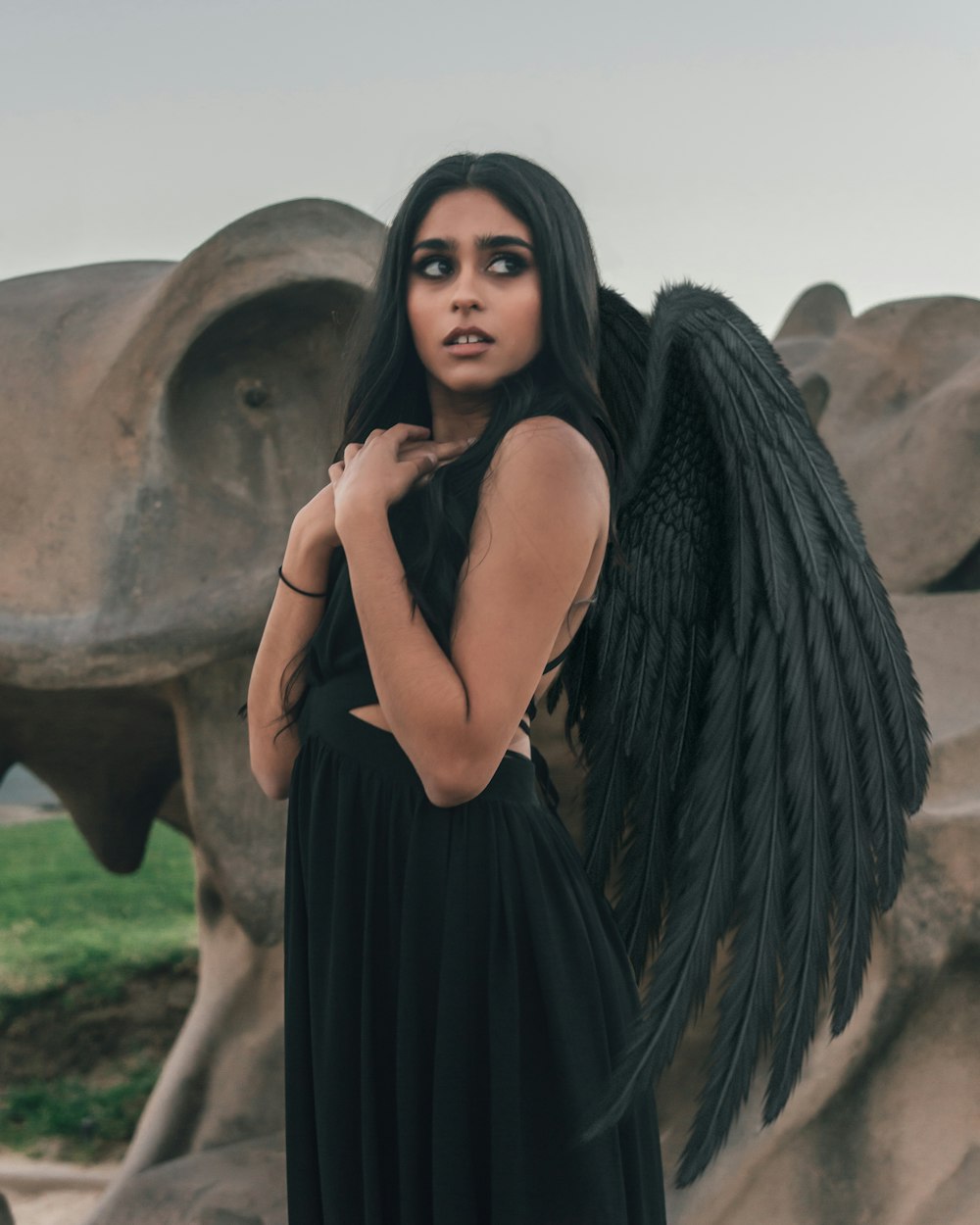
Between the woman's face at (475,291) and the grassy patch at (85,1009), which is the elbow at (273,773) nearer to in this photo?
the woman's face at (475,291)

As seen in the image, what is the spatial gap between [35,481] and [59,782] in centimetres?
63

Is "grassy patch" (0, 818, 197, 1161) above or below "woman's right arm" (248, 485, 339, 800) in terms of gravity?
below

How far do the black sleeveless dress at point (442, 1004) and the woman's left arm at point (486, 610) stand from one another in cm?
7

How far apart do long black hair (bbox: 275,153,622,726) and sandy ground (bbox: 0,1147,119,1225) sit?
192cm

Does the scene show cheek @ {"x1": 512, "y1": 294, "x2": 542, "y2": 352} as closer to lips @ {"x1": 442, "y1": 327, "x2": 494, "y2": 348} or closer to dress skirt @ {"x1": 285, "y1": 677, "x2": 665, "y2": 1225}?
lips @ {"x1": 442, "y1": 327, "x2": 494, "y2": 348}

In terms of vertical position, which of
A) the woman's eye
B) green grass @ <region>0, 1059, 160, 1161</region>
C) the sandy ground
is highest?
the woman's eye

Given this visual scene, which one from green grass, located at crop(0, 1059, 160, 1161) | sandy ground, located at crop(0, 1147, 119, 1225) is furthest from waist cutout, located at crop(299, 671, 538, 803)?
green grass, located at crop(0, 1059, 160, 1161)

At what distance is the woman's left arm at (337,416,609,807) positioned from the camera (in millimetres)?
1148

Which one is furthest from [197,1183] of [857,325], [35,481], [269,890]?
[857,325]

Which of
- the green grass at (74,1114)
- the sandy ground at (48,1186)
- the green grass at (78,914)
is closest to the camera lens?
the sandy ground at (48,1186)

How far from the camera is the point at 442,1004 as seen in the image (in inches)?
46.8

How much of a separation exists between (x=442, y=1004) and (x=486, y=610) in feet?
0.93

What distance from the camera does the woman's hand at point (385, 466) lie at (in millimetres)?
1201

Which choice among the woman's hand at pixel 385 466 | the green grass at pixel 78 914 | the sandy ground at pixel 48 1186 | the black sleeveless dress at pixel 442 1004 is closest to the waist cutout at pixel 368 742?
the black sleeveless dress at pixel 442 1004
